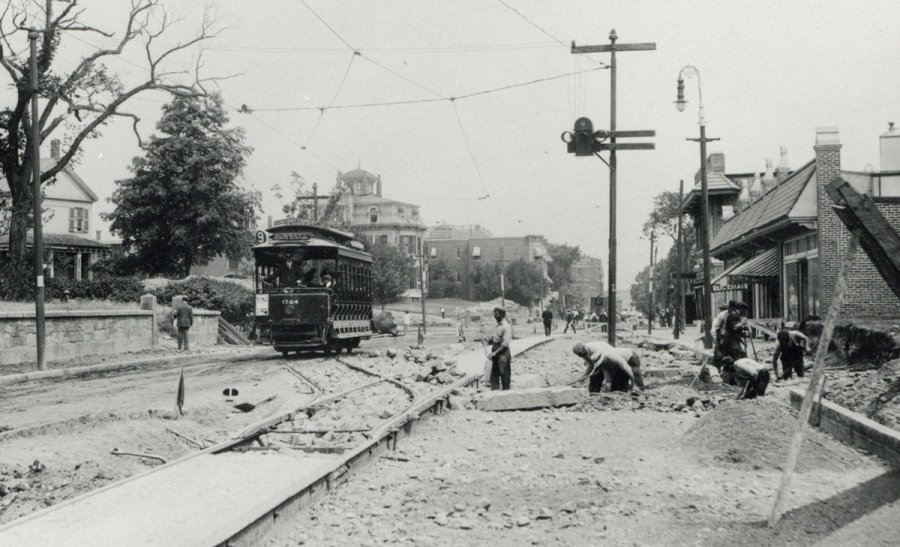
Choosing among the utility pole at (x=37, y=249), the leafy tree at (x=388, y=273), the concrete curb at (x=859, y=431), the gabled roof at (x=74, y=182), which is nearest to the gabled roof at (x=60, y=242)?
the gabled roof at (x=74, y=182)

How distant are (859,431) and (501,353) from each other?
23.5ft

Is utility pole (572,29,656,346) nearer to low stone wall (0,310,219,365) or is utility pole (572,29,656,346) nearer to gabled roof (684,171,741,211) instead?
low stone wall (0,310,219,365)

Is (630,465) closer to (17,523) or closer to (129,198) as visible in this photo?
(17,523)

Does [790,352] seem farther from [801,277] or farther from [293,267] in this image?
[293,267]

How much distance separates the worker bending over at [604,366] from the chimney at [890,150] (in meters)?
14.4

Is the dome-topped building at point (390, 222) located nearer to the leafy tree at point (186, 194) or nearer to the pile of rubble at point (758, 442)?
the leafy tree at point (186, 194)

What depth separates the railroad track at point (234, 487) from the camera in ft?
17.6

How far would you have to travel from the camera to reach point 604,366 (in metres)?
13.8

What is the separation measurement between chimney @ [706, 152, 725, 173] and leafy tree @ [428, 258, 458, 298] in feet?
187

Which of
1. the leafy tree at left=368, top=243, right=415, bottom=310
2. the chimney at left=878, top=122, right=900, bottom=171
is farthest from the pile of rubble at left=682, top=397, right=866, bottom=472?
the leafy tree at left=368, top=243, right=415, bottom=310

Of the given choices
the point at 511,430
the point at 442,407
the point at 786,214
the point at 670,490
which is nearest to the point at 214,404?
the point at 442,407

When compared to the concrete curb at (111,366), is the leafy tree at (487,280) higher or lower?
→ higher

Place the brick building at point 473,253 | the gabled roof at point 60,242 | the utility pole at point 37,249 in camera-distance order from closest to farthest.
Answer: the utility pole at point 37,249
the gabled roof at point 60,242
the brick building at point 473,253

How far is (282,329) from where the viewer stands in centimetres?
2192
